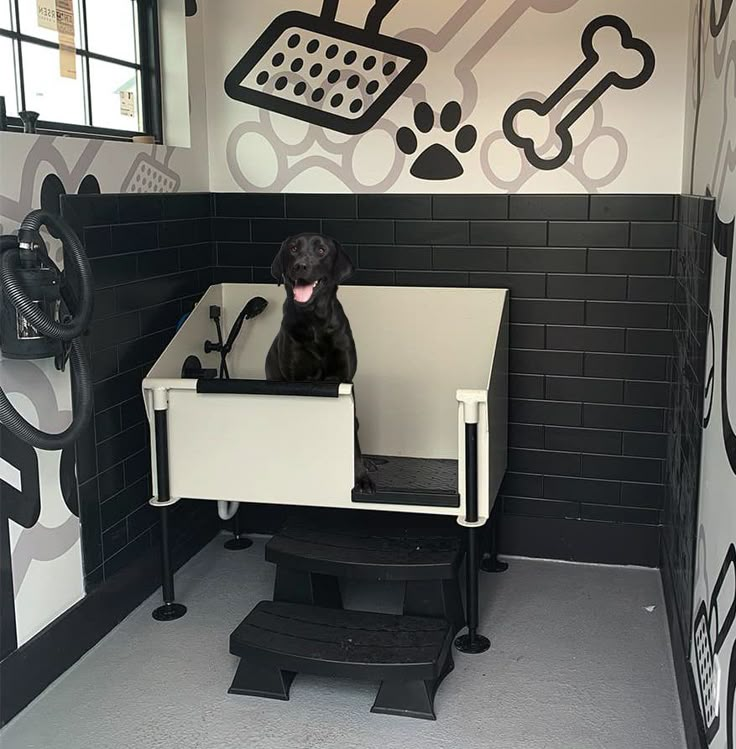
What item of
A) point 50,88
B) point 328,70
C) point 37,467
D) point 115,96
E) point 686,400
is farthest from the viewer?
point 328,70

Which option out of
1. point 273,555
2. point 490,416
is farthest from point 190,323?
point 490,416

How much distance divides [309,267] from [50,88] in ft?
3.46

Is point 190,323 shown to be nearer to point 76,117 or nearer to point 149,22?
point 76,117

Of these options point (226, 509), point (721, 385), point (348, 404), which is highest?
point (721, 385)

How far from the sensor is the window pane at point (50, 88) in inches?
112

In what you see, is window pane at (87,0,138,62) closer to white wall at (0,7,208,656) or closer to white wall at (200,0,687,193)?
white wall at (200,0,687,193)

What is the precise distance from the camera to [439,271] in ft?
11.6

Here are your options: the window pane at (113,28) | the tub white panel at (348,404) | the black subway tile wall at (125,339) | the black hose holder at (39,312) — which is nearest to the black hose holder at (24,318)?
the black hose holder at (39,312)

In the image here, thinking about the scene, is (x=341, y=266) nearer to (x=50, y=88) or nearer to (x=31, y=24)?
(x=50, y=88)

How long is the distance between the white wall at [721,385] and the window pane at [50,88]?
2.00 meters

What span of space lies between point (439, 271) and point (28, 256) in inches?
64.7

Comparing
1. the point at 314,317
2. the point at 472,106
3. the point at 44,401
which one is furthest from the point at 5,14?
the point at 472,106

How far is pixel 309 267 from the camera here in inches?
112

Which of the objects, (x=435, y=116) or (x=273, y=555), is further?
(x=435, y=116)
